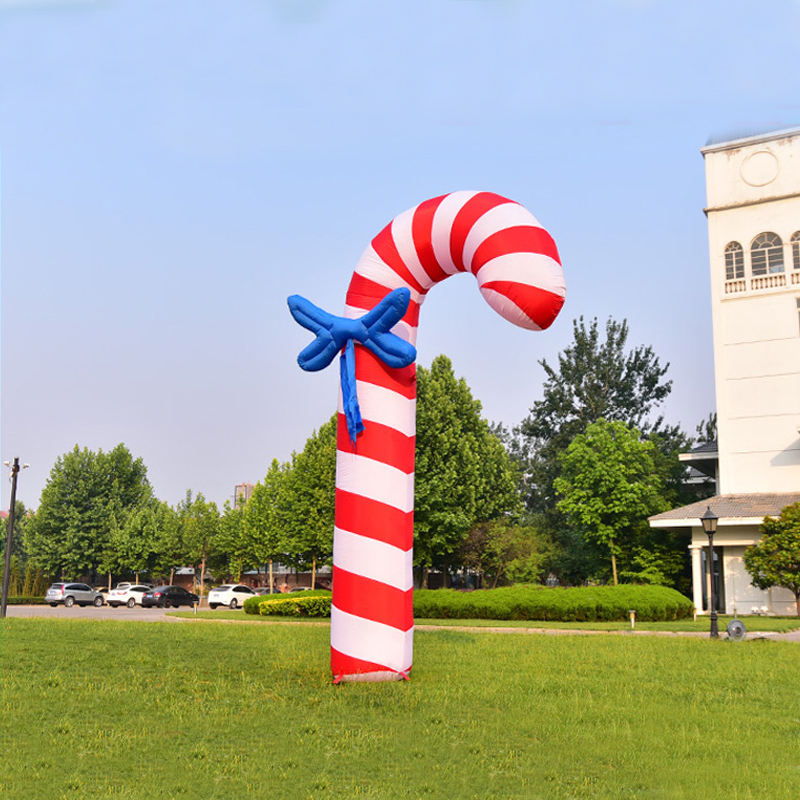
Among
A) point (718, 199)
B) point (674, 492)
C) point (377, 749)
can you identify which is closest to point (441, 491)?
point (674, 492)

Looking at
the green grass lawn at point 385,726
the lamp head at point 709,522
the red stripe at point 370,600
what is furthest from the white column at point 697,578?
the red stripe at point 370,600

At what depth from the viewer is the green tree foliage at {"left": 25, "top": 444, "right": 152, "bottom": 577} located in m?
56.8

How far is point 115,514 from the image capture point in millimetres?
58312

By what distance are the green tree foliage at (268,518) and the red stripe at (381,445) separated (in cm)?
3563

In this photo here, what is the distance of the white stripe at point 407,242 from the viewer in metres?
10.3

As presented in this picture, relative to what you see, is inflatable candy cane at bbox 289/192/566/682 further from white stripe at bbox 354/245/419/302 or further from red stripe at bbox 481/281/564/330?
white stripe at bbox 354/245/419/302

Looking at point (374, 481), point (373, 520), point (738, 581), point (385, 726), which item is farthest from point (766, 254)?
point (385, 726)

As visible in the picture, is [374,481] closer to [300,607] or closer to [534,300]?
[534,300]

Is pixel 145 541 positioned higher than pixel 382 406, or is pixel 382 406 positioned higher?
pixel 382 406

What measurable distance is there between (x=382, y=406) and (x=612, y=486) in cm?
3108

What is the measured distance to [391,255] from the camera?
10.4 meters

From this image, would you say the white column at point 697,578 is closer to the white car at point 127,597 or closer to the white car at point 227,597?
the white car at point 227,597


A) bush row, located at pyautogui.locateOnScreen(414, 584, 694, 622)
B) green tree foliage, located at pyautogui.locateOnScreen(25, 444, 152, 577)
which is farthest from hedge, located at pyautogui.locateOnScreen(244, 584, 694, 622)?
green tree foliage, located at pyautogui.locateOnScreen(25, 444, 152, 577)

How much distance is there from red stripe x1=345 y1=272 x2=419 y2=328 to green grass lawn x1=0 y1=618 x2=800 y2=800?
435 cm
